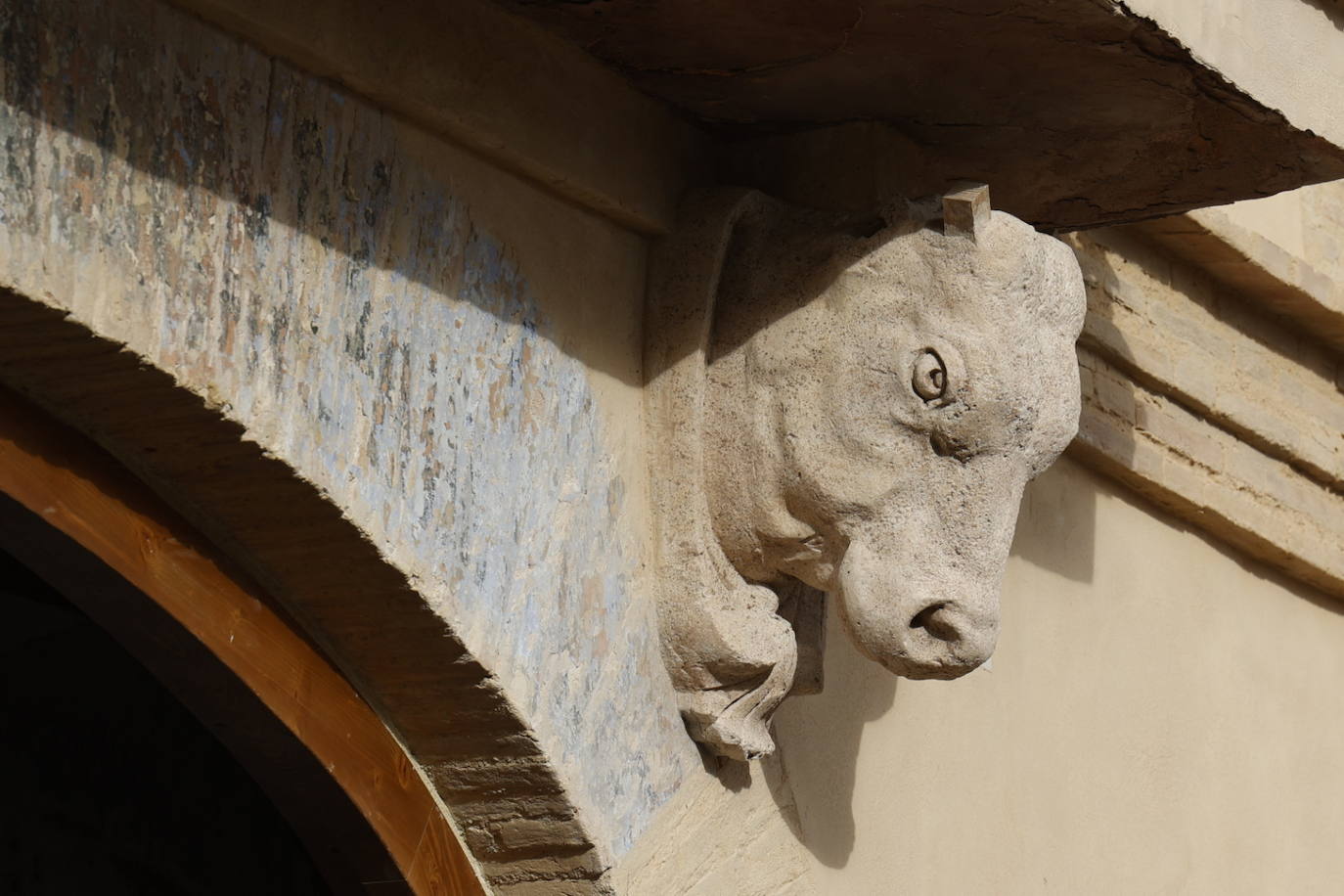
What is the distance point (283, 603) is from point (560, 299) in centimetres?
49

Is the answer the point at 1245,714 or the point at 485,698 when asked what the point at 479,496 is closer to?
the point at 485,698

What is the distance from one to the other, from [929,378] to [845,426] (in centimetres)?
11

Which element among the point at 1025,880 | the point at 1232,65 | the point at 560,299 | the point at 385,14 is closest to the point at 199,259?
the point at 385,14

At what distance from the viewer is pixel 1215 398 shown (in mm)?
3709

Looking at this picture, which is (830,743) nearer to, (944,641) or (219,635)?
(944,641)

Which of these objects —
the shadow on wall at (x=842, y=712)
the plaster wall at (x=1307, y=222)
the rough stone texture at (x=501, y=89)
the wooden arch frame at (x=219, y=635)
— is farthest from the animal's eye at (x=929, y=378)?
the plaster wall at (x=1307, y=222)

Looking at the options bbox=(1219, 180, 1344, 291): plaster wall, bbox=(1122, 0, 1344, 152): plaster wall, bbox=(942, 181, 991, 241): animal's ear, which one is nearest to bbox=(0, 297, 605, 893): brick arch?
bbox=(942, 181, 991, 241): animal's ear

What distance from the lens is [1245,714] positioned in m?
3.70

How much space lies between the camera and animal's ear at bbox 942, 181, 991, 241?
238 centimetres

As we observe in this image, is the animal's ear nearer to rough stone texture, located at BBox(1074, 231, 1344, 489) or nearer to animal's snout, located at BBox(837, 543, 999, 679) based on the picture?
animal's snout, located at BBox(837, 543, 999, 679)

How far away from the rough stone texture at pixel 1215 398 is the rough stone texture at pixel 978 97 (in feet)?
2.37

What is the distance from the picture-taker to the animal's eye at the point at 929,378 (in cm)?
239

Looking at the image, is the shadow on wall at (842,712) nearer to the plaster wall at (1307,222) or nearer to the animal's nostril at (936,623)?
the animal's nostril at (936,623)

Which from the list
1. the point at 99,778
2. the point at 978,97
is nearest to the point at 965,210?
the point at 978,97
